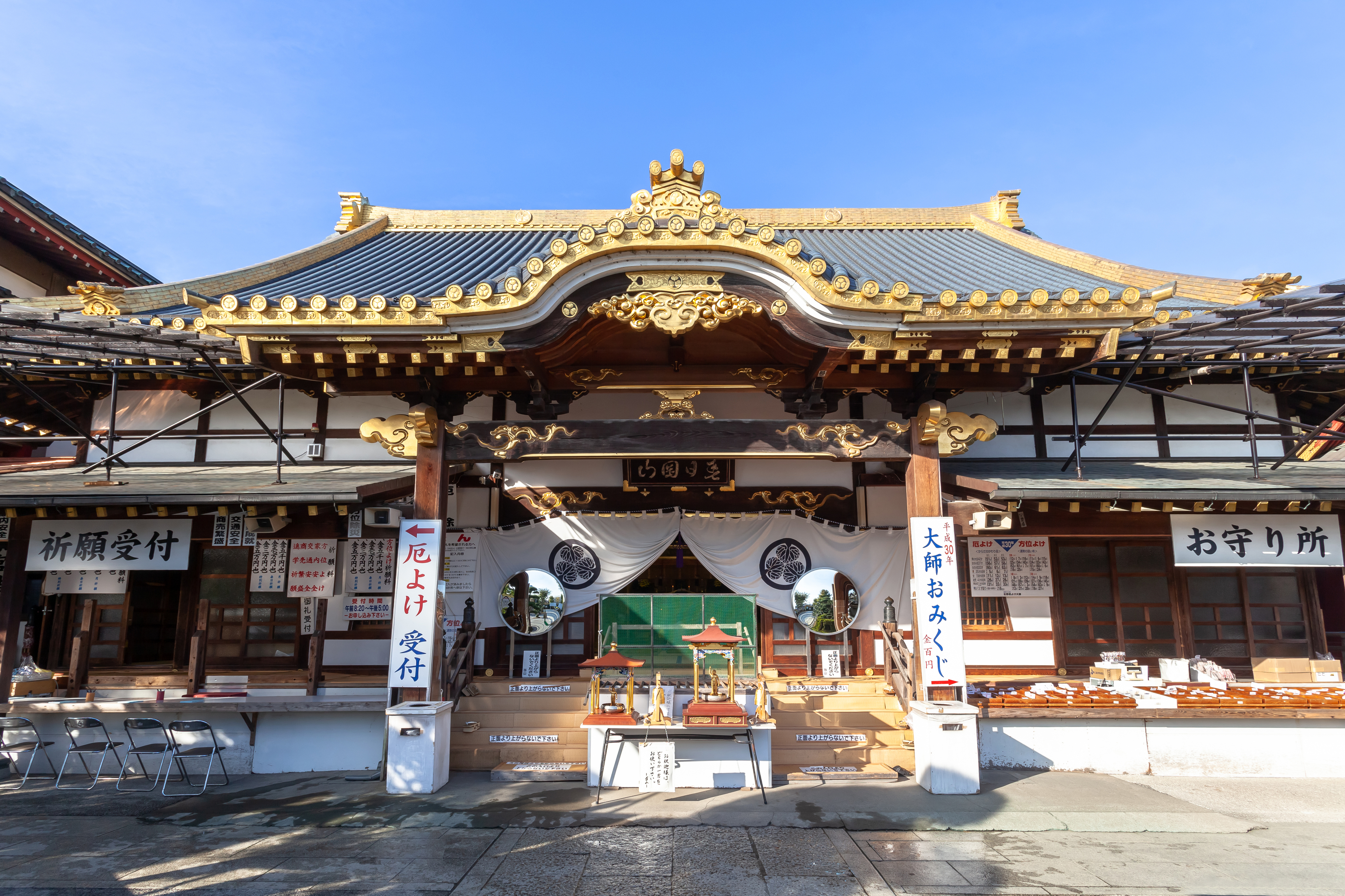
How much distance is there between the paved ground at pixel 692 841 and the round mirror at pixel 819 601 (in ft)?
9.83

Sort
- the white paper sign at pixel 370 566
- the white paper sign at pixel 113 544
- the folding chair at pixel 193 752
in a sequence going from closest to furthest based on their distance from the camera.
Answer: the folding chair at pixel 193 752 → the white paper sign at pixel 113 544 → the white paper sign at pixel 370 566

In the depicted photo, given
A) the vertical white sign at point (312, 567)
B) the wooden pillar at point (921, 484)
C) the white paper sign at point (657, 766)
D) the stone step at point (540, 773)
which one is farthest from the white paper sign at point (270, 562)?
the wooden pillar at point (921, 484)

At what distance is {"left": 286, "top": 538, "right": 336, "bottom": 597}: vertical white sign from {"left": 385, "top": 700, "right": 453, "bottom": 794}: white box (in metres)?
2.83

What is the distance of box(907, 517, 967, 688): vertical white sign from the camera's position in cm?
821

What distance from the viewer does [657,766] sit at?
7.97 metres

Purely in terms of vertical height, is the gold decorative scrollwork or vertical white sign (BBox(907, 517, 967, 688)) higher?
the gold decorative scrollwork

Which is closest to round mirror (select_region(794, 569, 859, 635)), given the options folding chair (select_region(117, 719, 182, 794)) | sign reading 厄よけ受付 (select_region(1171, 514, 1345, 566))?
sign reading 厄よけ受付 (select_region(1171, 514, 1345, 566))

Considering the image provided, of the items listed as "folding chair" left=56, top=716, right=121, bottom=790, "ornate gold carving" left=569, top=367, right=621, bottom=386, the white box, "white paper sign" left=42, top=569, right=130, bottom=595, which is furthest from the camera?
"white paper sign" left=42, top=569, right=130, bottom=595

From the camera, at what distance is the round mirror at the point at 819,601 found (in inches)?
430

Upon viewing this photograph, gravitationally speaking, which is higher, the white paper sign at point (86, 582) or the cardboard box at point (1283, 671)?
the white paper sign at point (86, 582)

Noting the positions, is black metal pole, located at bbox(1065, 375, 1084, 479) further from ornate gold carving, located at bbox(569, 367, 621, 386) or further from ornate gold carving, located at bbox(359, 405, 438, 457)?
ornate gold carving, located at bbox(359, 405, 438, 457)

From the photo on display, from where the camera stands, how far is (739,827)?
6695 mm

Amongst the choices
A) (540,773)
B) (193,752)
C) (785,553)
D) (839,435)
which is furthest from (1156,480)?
(193,752)

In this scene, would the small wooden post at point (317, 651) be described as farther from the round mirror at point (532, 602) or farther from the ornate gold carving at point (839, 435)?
the ornate gold carving at point (839, 435)
